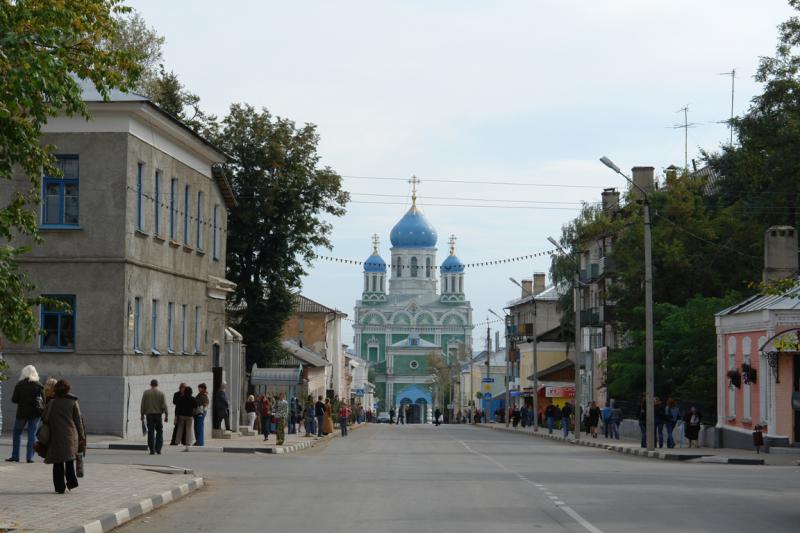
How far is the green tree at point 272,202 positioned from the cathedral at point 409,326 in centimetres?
11670

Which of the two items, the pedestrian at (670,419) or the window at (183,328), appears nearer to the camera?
the pedestrian at (670,419)

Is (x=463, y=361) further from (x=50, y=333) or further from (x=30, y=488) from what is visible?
(x=30, y=488)

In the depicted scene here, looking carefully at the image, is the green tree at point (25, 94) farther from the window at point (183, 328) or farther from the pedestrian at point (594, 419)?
the pedestrian at point (594, 419)

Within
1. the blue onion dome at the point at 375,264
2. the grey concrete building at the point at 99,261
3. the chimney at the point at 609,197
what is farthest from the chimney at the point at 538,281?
the grey concrete building at the point at 99,261

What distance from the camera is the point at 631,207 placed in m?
60.3

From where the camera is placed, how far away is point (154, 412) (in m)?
29.0

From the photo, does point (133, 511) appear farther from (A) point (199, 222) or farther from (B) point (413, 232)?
(B) point (413, 232)

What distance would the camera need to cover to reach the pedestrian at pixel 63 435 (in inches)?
675

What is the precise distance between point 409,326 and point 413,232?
58.9 ft

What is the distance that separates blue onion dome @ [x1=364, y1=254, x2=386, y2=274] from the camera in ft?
595

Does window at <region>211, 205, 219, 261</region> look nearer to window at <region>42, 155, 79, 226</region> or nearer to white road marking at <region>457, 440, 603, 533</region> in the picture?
window at <region>42, 155, 79, 226</region>

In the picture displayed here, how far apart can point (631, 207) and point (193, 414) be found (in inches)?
1282

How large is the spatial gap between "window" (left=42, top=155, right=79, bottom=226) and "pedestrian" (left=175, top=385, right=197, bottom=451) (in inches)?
231

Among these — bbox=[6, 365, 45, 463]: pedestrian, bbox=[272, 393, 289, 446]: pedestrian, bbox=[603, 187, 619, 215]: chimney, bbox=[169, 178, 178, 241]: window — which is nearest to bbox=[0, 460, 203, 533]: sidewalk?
bbox=[6, 365, 45, 463]: pedestrian
